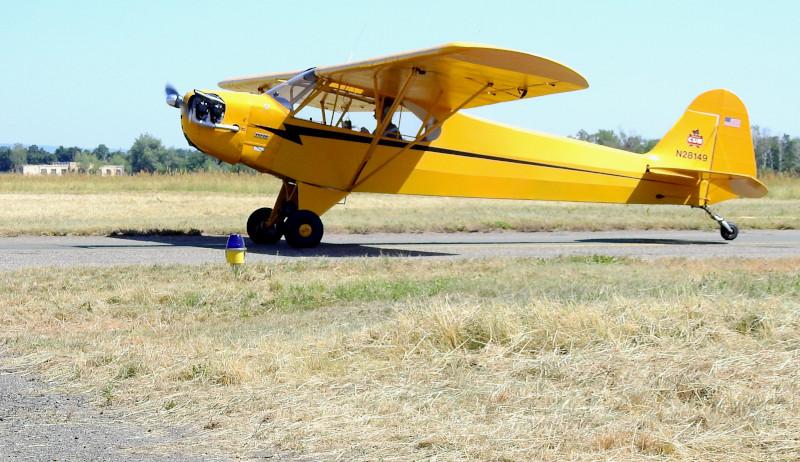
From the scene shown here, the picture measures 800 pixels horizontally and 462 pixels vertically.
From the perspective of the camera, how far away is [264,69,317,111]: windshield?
1397 cm

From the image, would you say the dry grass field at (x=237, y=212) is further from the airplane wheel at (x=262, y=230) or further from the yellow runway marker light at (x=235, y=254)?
the yellow runway marker light at (x=235, y=254)

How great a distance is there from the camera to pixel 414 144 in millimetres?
14711

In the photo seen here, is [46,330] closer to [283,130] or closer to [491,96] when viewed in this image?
[283,130]

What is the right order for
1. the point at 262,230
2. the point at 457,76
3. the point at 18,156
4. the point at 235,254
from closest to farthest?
the point at 235,254, the point at 457,76, the point at 262,230, the point at 18,156

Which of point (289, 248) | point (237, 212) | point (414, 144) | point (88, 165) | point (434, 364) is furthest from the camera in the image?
point (88, 165)

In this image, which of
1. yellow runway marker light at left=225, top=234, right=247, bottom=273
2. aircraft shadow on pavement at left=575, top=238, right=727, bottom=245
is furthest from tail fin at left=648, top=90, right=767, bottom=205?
yellow runway marker light at left=225, top=234, right=247, bottom=273

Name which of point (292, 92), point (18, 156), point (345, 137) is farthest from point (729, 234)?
point (18, 156)

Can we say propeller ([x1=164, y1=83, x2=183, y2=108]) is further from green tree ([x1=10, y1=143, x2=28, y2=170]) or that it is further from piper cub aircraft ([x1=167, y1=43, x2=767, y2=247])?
green tree ([x1=10, y1=143, x2=28, y2=170])

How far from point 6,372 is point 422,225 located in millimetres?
13412

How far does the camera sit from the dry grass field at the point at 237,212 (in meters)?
18.4

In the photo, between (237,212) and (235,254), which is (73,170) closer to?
(237,212)

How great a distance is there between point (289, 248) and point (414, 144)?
9.34 feet

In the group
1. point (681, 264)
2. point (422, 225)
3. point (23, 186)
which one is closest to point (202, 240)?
point (422, 225)

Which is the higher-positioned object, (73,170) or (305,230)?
(73,170)
